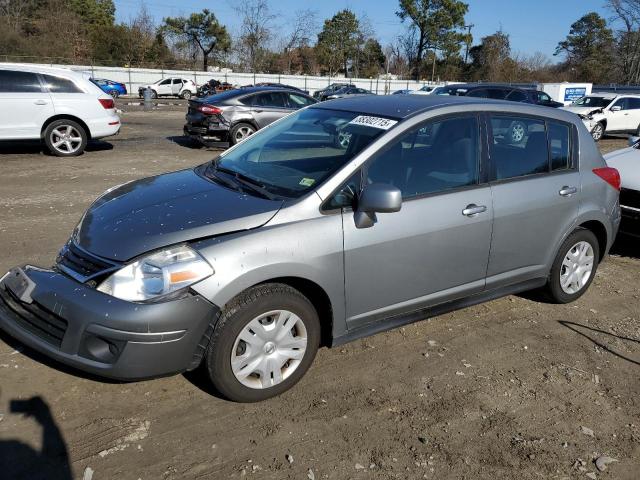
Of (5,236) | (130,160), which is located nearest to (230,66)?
(130,160)

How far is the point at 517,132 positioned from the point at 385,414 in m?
2.42

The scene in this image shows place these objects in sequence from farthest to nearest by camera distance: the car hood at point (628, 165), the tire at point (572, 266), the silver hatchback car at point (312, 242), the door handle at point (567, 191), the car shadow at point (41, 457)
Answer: the car hood at point (628, 165), the tire at point (572, 266), the door handle at point (567, 191), the silver hatchback car at point (312, 242), the car shadow at point (41, 457)

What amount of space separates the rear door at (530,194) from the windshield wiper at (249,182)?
1.66 meters

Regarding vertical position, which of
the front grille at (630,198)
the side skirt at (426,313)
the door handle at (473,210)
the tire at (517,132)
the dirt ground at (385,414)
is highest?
the tire at (517,132)

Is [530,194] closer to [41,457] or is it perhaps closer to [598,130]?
[41,457]

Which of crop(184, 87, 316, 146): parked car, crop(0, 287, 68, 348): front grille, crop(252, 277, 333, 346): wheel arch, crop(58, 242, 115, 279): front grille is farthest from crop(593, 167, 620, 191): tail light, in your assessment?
crop(184, 87, 316, 146): parked car

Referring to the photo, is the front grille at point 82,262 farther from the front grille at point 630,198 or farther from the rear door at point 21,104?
the rear door at point 21,104

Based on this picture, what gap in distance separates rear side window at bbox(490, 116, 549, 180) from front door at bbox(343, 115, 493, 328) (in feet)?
0.58

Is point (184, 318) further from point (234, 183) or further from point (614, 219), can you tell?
point (614, 219)

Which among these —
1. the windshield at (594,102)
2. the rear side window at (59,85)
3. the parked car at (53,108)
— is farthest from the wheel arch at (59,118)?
the windshield at (594,102)

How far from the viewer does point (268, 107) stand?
13.5 metres

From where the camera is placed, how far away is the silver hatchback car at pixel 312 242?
2799 mm

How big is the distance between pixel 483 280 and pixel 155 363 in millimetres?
2395

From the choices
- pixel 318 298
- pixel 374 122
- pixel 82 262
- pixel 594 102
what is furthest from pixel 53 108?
pixel 594 102
